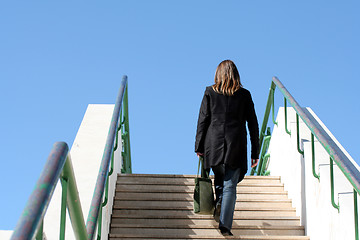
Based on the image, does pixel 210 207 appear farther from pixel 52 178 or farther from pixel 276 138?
pixel 52 178

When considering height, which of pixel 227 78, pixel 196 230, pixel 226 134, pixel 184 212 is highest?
pixel 227 78

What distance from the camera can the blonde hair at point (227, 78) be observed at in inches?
210

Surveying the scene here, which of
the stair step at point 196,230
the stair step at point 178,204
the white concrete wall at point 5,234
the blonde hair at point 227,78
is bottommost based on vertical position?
the stair step at point 196,230

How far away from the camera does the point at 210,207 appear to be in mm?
5359

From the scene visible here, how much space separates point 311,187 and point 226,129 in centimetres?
88

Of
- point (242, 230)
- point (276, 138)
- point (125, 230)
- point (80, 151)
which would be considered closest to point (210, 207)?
point (242, 230)

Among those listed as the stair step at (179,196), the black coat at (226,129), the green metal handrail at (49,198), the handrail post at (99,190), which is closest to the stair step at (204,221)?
the stair step at (179,196)

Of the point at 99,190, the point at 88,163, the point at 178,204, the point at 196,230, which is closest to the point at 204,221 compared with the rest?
the point at 196,230

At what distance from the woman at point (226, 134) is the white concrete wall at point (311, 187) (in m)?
0.54

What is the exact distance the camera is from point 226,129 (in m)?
5.24

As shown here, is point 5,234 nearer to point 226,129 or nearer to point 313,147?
point 226,129

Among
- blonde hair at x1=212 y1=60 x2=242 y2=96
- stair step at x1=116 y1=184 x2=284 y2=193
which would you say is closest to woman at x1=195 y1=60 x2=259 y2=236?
blonde hair at x1=212 y1=60 x2=242 y2=96

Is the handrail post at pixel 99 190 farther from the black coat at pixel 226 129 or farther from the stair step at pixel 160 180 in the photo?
the stair step at pixel 160 180

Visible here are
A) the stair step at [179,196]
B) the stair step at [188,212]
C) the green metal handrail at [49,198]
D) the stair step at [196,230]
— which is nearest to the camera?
the green metal handrail at [49,198]
